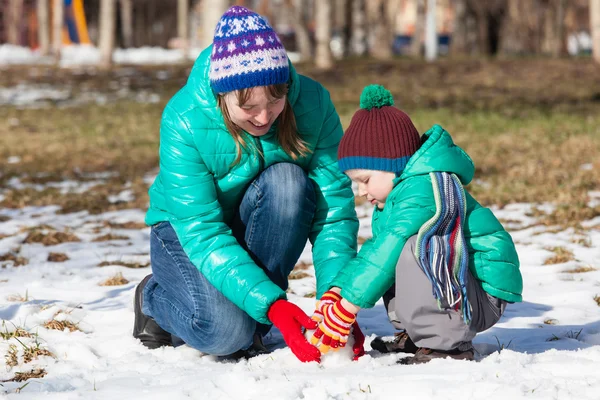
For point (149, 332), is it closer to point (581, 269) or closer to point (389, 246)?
point (389, 246)

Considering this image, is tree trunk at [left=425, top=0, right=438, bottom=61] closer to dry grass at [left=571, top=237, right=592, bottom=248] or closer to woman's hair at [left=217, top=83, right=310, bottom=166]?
dry grass at [left=571, top=237, right=592, bottom=248]

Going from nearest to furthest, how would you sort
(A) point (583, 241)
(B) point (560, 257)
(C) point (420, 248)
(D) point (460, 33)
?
(C) point (420, 248)
(B) point (560, 257)
(A) point (583, 241)
(D) point (460, 33)

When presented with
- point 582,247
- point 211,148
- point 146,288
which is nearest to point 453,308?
point 211,148

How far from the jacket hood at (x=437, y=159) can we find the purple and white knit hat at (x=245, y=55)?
0.55m

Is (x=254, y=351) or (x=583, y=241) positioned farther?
(x=583, y=241)

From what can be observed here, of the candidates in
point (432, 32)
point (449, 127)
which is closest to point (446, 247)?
point (449, 127)

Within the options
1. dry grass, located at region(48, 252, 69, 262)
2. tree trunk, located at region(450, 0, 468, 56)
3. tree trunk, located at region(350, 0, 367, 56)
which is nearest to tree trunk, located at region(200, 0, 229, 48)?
dry grass, located at region(48, 252, 69, 262)

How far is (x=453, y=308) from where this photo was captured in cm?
283

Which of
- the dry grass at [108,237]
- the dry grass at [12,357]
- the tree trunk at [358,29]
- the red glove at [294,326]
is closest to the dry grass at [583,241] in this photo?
the red glove at [294,326]

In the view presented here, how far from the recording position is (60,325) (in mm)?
3574

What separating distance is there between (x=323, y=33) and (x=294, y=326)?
15415mm

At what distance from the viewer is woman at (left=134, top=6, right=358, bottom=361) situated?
2965 millimetres

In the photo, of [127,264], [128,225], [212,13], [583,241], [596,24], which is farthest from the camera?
[596,24]

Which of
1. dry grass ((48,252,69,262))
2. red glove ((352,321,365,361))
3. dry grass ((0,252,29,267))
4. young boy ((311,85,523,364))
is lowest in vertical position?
dry grass ((48,252,69,262))
